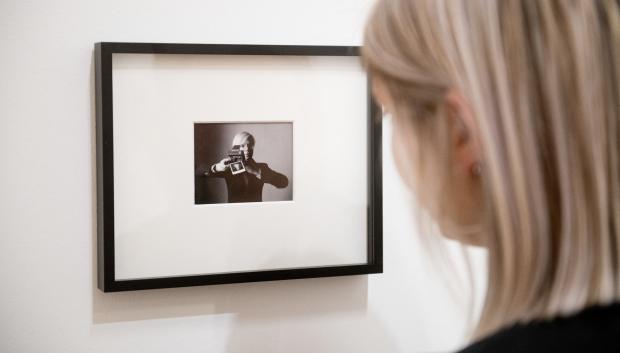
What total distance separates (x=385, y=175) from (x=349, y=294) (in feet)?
0.51

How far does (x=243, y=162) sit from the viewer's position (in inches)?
35.0

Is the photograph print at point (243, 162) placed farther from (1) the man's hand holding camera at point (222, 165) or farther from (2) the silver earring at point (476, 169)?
(2) the silver earring at point (476, 169)

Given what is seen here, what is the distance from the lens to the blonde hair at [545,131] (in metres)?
0.45

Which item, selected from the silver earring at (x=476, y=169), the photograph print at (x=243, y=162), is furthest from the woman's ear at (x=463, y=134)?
the photograph print at (x=243, y=162)

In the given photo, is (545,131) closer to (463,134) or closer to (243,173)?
(463,134)

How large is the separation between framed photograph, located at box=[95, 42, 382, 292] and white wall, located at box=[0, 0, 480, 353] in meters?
0.03

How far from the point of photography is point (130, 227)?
2.78ft

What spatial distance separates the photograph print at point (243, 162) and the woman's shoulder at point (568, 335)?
45cm

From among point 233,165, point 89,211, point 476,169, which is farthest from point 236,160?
point 476,169

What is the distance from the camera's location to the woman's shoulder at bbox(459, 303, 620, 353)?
450 mm

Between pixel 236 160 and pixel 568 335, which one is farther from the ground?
pixel 236 160

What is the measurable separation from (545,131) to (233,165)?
1.57 ft

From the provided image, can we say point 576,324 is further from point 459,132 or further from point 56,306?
point 56,306

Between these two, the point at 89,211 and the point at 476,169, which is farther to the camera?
the point at 89,211
